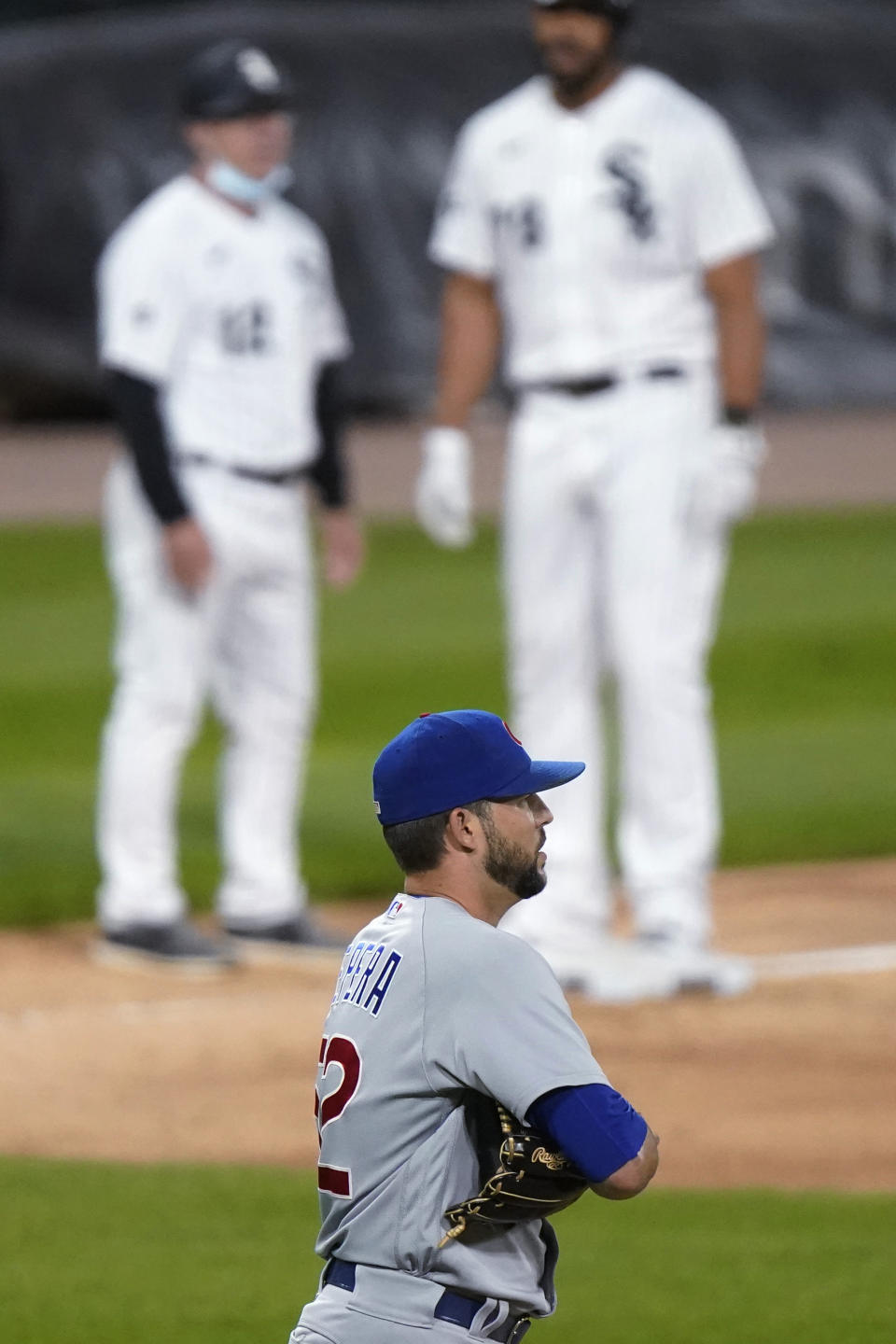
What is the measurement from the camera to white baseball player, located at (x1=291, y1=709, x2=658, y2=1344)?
110 inches

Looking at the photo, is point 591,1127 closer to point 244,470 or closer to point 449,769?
point 449,769

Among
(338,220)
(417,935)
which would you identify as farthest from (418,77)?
(417,935)

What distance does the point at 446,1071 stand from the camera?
2859 mm

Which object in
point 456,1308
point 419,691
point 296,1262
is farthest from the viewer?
point 419,691

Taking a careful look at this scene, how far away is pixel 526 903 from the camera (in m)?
6.86

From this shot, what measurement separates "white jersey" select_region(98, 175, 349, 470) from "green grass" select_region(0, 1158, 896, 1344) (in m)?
2.47

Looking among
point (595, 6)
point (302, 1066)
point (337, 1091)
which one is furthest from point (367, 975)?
point (595, 6)

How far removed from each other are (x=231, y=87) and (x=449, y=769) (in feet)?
15.3

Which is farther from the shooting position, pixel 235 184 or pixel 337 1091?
pixel 235 184

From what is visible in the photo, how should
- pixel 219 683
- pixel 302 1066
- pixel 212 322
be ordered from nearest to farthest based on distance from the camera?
pixel 302 1066 < pixel 212 322 < pixel 219 683

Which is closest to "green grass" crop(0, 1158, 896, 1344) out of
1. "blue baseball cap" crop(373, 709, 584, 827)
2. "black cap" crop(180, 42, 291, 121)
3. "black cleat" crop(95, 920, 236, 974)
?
"blue baseball cap" crop(373, 709, 584, 827)

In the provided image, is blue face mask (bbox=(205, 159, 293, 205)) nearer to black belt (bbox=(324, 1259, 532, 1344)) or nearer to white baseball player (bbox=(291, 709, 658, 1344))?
white baseball player (bbox=(291, 709, 658, 1344))

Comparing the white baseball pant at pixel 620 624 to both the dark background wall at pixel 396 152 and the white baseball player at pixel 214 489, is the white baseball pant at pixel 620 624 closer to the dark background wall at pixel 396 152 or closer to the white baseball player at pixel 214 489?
the white baseball player at pixel 214 489

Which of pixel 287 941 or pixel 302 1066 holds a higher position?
pixel 302 1066
